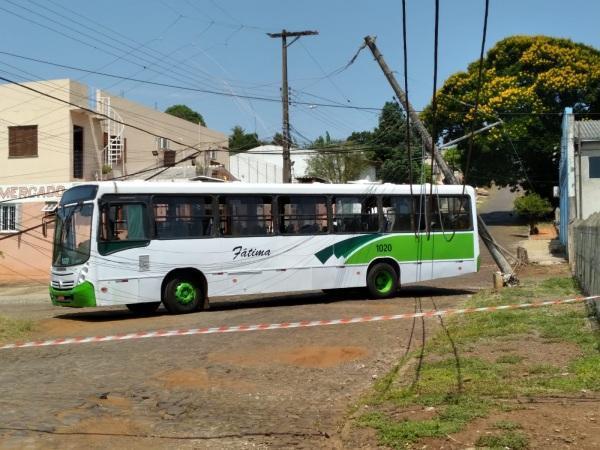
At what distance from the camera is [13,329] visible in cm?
1180

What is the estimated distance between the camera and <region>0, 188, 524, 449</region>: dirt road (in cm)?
594

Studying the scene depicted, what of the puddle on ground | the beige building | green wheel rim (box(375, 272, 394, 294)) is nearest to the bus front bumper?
the puddle on ground

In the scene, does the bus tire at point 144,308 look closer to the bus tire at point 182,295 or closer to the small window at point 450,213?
the bus tire at point 182,295

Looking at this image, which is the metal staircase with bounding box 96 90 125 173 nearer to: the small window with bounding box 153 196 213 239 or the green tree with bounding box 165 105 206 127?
the small window with bounding box 153 196 213 239

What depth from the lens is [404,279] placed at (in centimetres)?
1727

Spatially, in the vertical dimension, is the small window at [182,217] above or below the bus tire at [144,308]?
above

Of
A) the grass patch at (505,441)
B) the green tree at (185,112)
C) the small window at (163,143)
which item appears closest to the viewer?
the grass patch at (505,441)

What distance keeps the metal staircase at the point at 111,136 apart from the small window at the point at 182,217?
54.3 ft

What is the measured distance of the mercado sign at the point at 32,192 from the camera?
26.9m

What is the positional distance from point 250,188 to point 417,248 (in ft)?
16.2

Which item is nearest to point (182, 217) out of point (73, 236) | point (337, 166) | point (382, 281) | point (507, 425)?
point (73, 236)

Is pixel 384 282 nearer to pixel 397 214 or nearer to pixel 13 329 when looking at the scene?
pixel 397 214

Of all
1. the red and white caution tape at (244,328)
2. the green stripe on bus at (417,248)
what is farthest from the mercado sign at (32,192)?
the red and white caution tape at (244,328)

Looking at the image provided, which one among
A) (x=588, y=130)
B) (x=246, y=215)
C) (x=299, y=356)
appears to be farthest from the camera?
(x=588, y=130)
